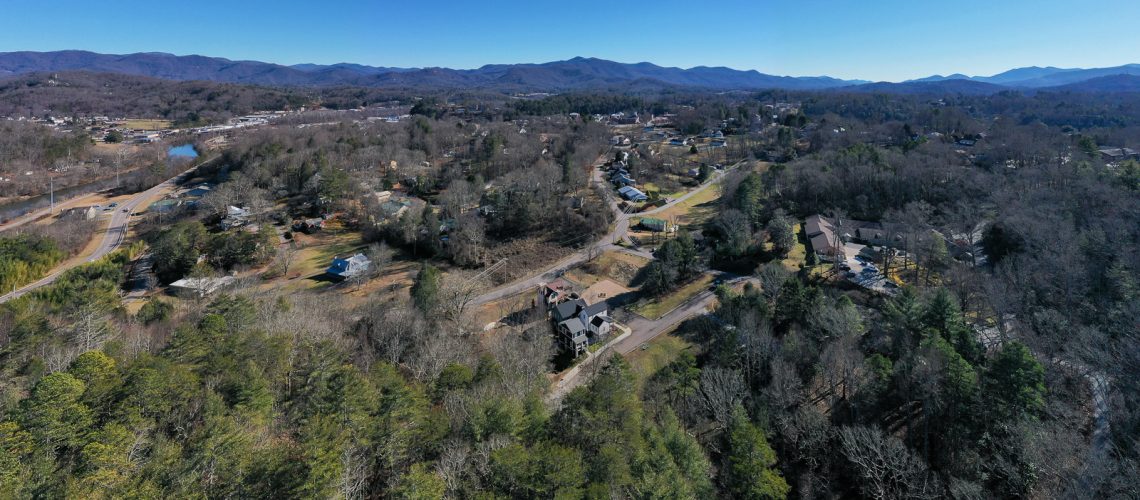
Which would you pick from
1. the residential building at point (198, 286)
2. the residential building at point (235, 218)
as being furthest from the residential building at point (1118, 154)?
the residential building at point (235, 218)

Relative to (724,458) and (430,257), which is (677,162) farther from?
(724,458)

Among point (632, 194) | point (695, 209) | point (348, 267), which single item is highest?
point (632, 194)

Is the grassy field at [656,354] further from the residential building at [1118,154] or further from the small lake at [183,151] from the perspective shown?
the small lake at [183,151]

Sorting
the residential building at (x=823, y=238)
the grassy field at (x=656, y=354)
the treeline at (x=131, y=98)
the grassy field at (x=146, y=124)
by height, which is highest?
the treeline at (x=131, y=98)

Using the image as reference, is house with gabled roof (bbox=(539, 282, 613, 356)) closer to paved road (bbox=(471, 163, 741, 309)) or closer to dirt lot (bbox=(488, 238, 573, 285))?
paved road (bbox=(471, 163, 741, 309))

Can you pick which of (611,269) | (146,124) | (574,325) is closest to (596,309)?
(574,325)

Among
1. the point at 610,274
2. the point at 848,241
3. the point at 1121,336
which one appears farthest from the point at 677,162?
the point at 1121,336

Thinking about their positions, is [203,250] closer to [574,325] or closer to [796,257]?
[574,325]

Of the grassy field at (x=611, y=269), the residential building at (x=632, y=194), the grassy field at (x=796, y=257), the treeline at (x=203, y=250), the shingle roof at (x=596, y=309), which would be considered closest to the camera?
the shingle roof at (x=596, y=309)
